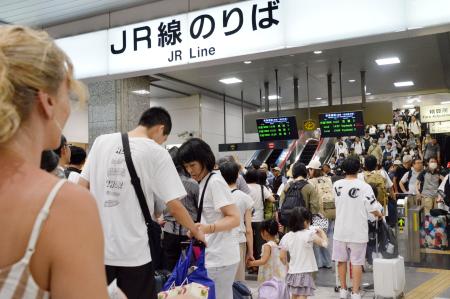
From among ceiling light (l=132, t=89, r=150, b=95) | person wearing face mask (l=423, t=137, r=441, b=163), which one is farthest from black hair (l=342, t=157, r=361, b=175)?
person wearing face mask (l=423, t=137, r=441, b=163)

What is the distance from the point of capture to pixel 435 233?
30.0ft

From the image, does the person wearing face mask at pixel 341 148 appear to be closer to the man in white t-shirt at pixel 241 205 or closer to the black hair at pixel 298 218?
the man in white t-shirt at pixel 241 205

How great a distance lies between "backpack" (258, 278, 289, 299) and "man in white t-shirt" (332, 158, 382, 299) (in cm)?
166

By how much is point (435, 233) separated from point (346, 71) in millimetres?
5634

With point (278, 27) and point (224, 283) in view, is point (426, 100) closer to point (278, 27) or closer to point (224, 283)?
point (278, 27)

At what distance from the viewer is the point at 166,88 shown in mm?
15328

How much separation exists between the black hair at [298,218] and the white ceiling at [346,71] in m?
6.44

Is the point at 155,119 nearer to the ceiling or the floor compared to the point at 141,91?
nearer to the floor

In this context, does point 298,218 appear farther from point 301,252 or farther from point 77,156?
point 77,156

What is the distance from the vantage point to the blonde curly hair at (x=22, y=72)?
0.82 metres

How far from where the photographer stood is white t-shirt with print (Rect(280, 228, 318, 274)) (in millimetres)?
4434

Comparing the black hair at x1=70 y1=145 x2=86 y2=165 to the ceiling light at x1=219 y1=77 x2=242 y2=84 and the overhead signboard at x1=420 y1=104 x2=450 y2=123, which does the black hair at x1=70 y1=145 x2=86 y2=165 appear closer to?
the ceiling light at x1=219 y1=77 x2=242 y2=84

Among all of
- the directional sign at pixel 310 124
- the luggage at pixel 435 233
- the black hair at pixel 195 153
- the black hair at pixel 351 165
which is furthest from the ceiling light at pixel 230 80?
the black hair at pixel 195 153

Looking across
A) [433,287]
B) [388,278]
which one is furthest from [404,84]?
[388,278]
